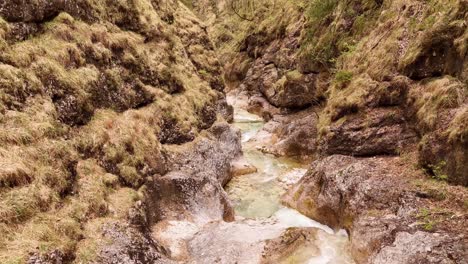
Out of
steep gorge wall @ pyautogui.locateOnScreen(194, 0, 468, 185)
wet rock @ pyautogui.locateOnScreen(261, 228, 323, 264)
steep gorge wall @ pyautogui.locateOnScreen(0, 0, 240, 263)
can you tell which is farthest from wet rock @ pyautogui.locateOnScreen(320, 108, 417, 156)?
steep gorge wall @ pyautogui.locateOnScreen(0, 0, 240, 263)

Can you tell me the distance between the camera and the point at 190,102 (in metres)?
19.7

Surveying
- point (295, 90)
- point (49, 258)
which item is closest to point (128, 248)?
point (49, 258)

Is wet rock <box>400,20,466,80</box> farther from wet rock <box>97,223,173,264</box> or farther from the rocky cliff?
wet rock <box>97,223,173,264</box>

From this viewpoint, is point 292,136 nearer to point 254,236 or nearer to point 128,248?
point 254,236

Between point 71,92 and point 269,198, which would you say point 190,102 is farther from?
point 71,92

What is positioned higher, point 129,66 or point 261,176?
point 129,66

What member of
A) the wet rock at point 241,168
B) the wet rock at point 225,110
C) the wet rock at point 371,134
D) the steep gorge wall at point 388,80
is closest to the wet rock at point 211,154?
the wet rock at point 241,168

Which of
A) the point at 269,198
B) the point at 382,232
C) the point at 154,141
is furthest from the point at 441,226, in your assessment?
the point at 154,141

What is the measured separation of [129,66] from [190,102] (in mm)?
4322

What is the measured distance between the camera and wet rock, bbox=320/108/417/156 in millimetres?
14594

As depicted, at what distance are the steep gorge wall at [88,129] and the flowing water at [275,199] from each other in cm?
157

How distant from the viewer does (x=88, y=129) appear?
12555mm

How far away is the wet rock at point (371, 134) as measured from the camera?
14594 millimetres

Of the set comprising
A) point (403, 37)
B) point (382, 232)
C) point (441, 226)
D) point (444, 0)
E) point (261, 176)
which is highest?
point (444, 0)
